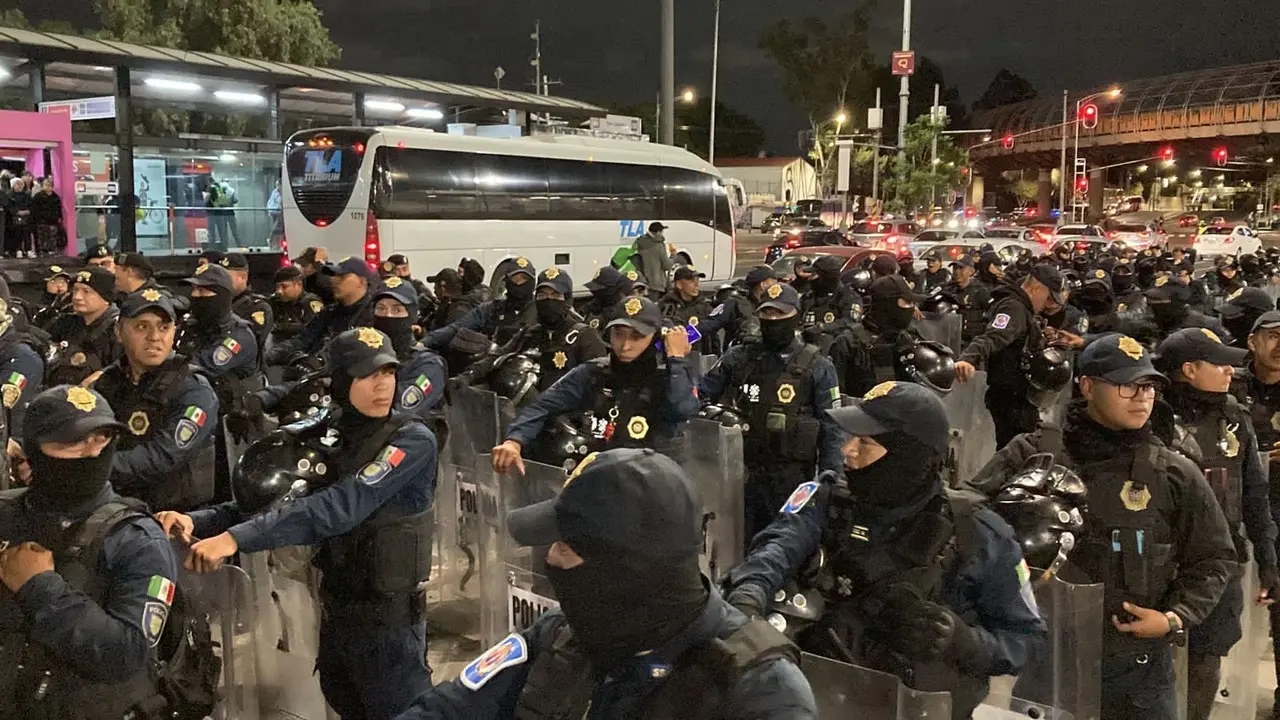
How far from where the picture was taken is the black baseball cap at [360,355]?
11.4 ft

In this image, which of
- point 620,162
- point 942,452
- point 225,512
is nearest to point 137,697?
point 225,512

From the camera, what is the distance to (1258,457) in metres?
4.15

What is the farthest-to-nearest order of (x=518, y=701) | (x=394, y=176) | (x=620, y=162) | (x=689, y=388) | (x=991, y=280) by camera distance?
(x=620, y=162)
(x=394, y=176)
(x=991, y=280)
(x=689, y=388)
(x=518, y=701)

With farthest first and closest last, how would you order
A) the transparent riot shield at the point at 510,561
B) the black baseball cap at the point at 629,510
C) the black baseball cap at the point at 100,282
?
the black baseball cap at the point at 100,282
the transparent riot shield at the point at 510,561
the black baseball cap at the point at 629,510

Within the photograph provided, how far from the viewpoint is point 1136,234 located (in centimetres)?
3575

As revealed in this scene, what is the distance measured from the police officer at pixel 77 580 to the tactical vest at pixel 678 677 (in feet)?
4.07

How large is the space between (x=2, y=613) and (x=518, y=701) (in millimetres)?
1505

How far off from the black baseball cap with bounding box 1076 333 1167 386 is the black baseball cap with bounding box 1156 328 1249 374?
30.7 inches

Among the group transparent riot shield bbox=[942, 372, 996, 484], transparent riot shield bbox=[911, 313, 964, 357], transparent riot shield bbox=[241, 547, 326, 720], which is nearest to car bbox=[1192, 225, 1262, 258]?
transparent riot shield bbox=[911, 313, 964, 357]

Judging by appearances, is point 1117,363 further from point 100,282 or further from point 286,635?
point 100,282

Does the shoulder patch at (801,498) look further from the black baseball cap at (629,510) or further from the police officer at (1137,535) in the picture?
the black baseball cap at (629,510)

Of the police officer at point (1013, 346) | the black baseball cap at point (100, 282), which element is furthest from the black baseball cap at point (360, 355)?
the police officer at point (1013, 346)

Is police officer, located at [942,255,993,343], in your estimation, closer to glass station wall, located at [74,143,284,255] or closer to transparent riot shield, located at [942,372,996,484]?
transparent riot shield, located at [942,372,996,484]

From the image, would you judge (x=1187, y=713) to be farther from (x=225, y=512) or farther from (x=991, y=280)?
(x=991, y=280)
